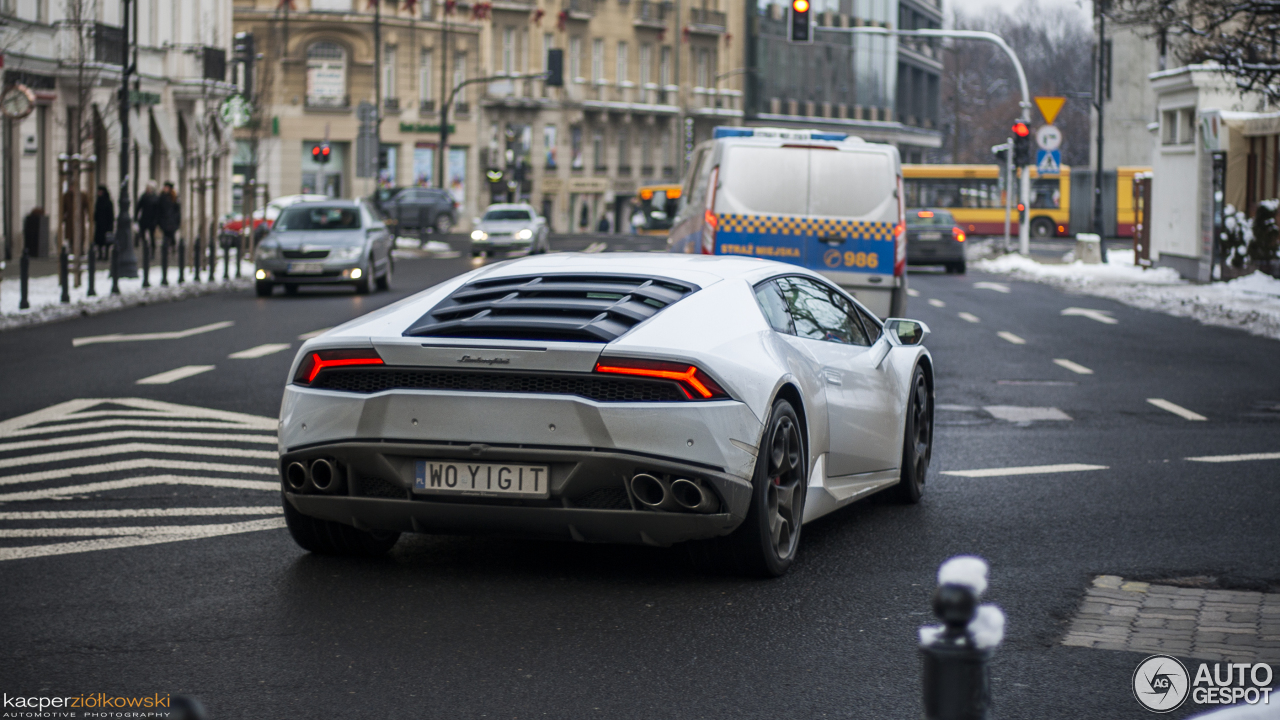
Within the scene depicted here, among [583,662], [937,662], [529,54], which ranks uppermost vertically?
[529,54]

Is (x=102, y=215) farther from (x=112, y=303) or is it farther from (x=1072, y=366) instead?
(x=1072, y=366)

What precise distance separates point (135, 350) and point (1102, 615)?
13639 mm

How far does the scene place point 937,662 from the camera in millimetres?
2752

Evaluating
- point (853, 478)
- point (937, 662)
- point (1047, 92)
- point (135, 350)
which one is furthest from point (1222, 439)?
point (1047, 92)

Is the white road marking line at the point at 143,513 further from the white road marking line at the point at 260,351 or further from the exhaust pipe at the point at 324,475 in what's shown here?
the white road marking line at the point at 260,351

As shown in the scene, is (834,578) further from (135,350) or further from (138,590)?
(135,350)

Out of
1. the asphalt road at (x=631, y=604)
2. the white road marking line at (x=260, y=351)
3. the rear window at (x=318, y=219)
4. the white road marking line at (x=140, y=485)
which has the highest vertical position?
the rear window at (x=318, y=219)

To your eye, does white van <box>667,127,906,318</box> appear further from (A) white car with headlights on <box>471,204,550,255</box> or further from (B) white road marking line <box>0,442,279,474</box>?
(A) white car with headlights on <box>471,204,550,255</box>

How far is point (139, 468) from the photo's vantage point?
9594 mm

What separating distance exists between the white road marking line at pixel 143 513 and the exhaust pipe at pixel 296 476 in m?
1.55

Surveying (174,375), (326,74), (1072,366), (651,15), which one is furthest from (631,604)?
(651,15)

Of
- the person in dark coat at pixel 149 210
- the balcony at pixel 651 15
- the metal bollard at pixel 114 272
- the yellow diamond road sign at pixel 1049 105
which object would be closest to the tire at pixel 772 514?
the metal bollard at pixel 114 272

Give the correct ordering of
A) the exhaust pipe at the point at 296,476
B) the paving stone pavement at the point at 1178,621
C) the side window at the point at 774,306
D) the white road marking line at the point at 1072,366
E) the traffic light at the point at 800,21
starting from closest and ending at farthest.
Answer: the paving stone pavement at the point at 1178,621 → the exhaust pipe at the point at 296,476 → the side window at the point at 774,306 → the white road marking line at the point at 1072,366 → the traffic light at the point at 800,21

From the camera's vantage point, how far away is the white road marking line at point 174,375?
47.9 feet
